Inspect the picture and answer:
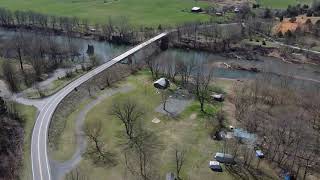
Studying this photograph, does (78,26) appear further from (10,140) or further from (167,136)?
(167,136)

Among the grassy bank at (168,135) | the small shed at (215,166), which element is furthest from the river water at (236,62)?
the small shed at (215,166)

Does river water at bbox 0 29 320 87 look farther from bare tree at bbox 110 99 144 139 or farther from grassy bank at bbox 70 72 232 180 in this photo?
bare tree at bbox 110 99 144 139

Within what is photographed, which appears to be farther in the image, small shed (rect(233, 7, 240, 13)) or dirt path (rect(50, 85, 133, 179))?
small shed (rect(233, 7, 240, 13))

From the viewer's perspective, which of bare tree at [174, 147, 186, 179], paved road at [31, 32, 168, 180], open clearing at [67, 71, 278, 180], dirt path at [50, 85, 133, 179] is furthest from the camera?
open clearing at [67, 71, 278, 180]

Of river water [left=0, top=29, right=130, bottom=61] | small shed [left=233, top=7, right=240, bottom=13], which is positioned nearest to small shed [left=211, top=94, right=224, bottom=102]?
river water [left=0, top=29, right=130, bottom=61]

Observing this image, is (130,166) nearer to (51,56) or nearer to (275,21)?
(51,56)

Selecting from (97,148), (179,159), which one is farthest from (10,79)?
(179,159)
